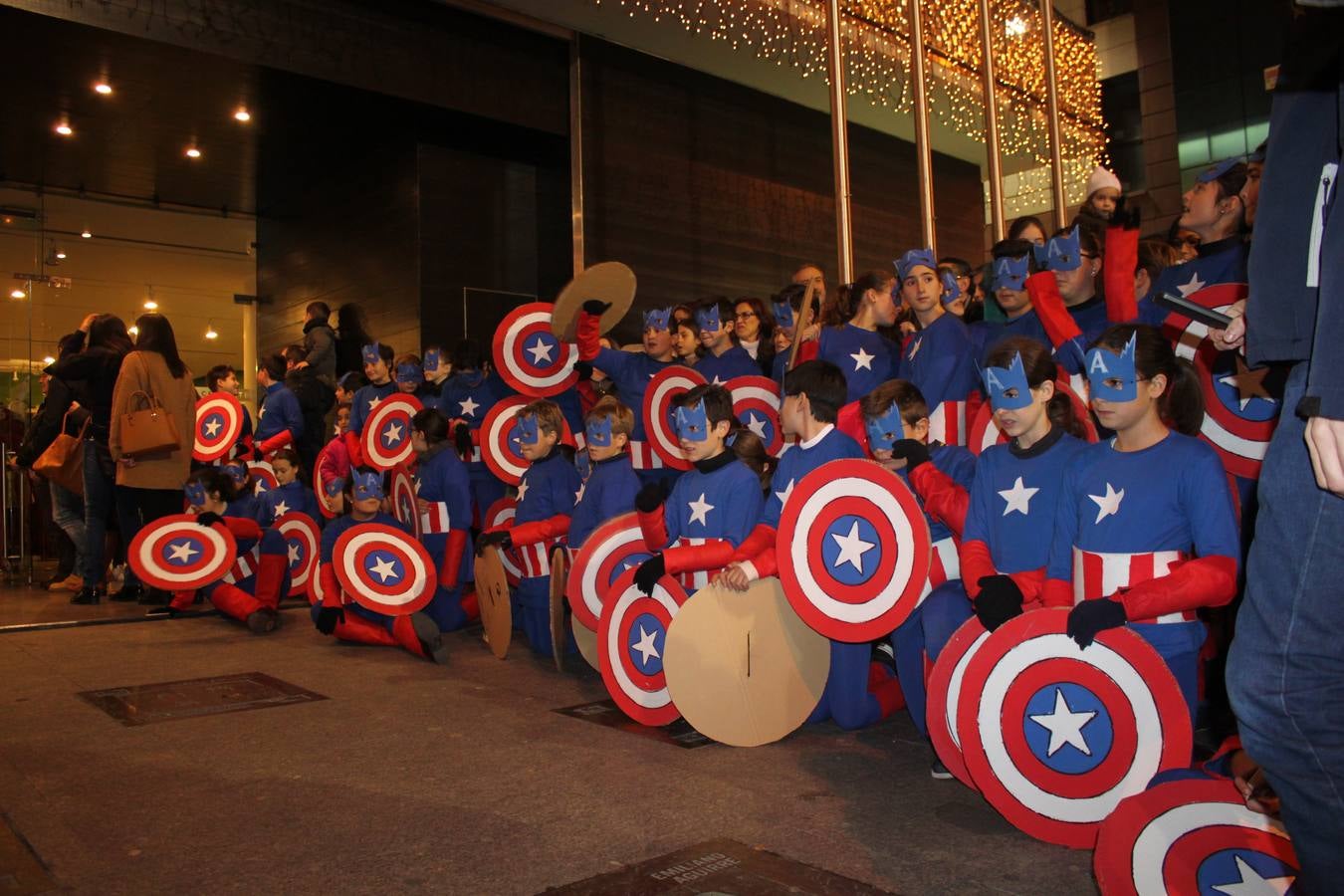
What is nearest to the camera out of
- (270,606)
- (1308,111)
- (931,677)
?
(1308,111)

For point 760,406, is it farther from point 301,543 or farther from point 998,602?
point 301,543

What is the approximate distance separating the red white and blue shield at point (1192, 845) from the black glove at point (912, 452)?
4.88ft

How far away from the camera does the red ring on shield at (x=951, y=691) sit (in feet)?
8.93

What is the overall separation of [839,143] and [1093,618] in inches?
213

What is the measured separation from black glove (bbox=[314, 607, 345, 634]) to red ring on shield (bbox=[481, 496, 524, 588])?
2.86ft

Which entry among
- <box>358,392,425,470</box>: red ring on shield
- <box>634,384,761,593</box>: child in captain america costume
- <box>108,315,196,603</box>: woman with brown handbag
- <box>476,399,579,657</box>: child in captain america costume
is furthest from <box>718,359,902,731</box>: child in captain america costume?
<box>108,315,196,603</box>: woman with brown handbag

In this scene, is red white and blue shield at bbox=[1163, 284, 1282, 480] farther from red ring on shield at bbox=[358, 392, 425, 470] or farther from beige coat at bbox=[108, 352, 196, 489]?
beige coat at bbox=[108, 352, 196, 489]

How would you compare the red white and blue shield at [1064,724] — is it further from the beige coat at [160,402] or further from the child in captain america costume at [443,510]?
the beige coat at [160,402]

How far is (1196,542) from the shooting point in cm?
260

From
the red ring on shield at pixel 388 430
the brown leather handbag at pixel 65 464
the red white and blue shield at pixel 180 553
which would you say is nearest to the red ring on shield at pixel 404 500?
the red ring on shield at pixel 388 430

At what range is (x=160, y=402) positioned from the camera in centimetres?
674

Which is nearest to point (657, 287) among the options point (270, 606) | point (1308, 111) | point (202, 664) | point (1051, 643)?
point (270, 606)

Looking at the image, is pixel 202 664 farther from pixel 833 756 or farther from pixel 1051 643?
pixel 1051 643

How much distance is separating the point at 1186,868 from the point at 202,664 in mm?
4384
